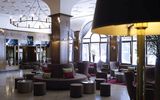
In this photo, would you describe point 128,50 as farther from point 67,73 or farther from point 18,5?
point 18,5

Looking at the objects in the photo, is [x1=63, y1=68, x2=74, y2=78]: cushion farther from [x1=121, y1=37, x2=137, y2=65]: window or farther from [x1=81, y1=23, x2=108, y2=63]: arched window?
[x1=81, y1=23, x2=108, y2=63]: arched window

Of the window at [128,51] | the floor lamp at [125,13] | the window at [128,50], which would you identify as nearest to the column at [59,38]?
the window at [128,50]

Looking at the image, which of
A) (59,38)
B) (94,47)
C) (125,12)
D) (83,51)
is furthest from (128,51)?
(125,12)

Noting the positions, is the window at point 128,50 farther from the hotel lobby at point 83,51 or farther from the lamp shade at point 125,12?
the lamp shade at point 125,12

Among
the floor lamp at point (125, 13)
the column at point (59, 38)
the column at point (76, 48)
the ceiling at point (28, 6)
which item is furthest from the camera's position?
the column at point (76, 48)

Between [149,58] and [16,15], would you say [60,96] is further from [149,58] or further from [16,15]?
[16,15]

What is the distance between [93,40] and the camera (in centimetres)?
1720

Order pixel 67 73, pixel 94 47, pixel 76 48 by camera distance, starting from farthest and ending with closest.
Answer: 1. pixel 76 48
2. pixel 94 47
3. pixel 67 73

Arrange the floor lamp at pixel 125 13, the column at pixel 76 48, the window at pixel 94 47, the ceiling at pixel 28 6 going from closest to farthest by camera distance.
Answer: the floor lamp at pixel 125 13, the ceiling at pixel 28 6, the window at pixel 94 47, the column at pixel 76 48

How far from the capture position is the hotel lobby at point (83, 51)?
3.29 feet

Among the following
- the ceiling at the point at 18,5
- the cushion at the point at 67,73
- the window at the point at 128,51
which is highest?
the ceiling at the point at 18,5

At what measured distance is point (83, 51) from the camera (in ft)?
58.8

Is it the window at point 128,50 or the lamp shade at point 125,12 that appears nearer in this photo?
A: the lamp shade at point 125,12

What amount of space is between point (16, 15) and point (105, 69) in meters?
7.95
